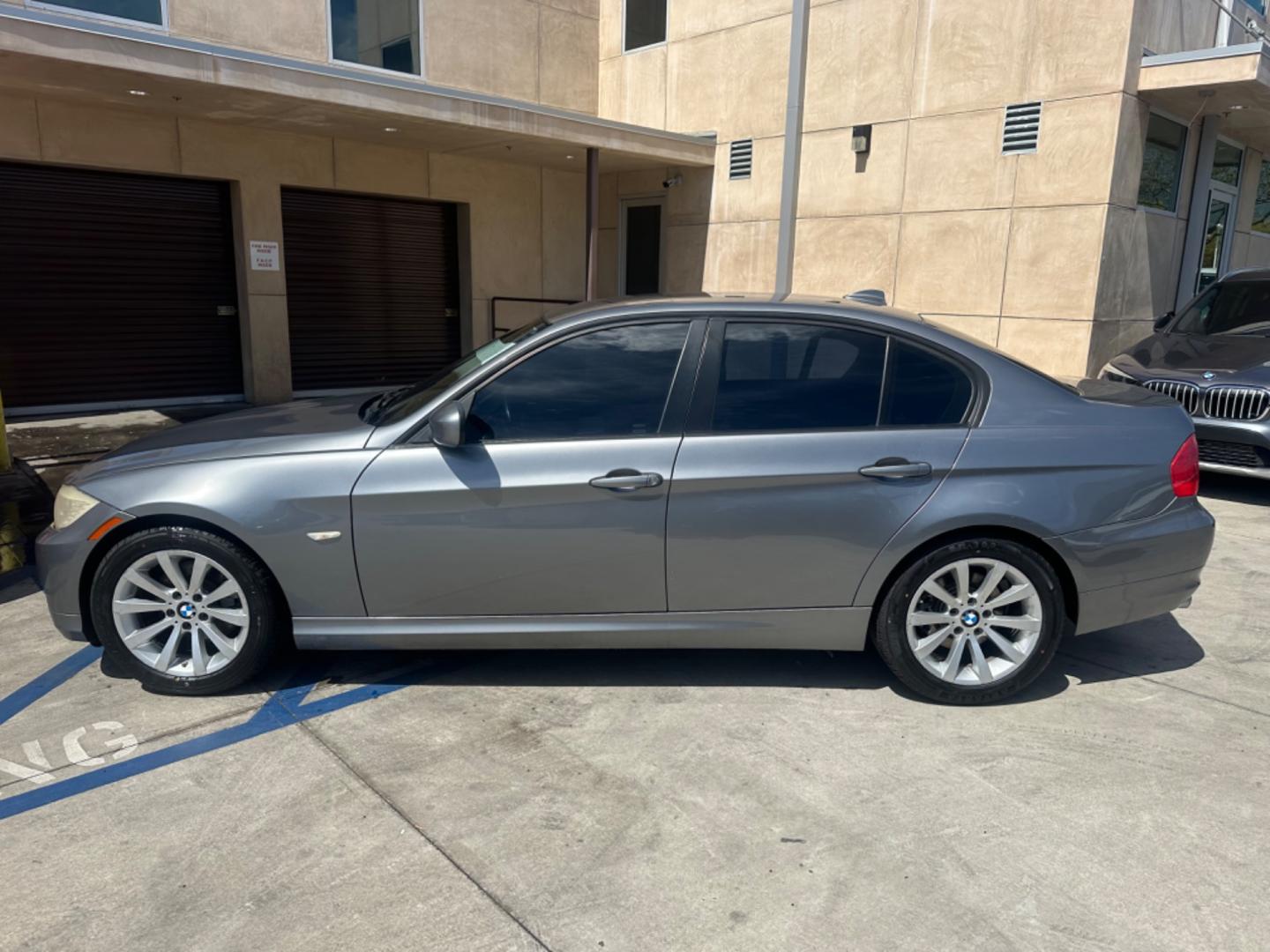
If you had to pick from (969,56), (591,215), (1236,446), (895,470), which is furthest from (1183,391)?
(591,215)

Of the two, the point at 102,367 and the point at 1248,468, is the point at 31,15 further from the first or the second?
the point at 1248,468

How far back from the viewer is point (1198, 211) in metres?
11.3

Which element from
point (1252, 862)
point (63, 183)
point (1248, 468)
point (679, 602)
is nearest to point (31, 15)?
point (63, 183)

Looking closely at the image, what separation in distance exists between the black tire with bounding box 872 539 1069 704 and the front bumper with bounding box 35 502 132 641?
313cm

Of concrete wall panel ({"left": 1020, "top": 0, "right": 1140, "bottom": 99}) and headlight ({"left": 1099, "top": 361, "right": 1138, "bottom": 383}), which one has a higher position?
concrete wall panel ({"left": 1020, "top": 0, "right": 1140, "bottom": 99})

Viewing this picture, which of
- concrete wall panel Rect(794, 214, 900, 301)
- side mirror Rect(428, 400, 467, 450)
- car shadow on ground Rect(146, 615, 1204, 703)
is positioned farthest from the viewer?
concrete wall panel Rect(794, 214, 900, 301)

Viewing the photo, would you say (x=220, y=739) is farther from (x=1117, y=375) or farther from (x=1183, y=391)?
(x=1117, y=375)

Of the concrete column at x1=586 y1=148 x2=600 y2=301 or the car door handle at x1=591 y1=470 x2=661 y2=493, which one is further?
the concrete column at x1=586 y1=148 x2=600 y2=301

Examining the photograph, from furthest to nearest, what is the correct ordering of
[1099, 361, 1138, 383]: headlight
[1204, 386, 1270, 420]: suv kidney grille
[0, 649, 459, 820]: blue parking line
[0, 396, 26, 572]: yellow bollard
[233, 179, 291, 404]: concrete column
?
[233, 179, 291, 404]: concrete column
[1099, 361, 1138, 383]: headlight
[1204, 386, 1270, 420]: suv kidney grille
[0, 396, 26, 572]: yellow bollard
[0, 649, 459, 820]: blue parking line

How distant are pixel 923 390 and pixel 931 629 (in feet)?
3.31

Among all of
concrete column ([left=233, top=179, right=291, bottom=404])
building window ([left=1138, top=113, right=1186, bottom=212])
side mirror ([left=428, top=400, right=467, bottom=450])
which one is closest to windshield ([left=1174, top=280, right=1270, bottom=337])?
building window ([left=1138, top=113, right=1186, bottom=212])

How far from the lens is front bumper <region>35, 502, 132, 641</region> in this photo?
370 centimetres

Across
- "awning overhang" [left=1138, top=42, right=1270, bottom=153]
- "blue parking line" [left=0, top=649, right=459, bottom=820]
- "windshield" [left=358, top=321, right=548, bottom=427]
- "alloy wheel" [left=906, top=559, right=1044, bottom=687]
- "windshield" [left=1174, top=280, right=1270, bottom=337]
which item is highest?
"awning overhang" [left=1138, top=42, right=1270, bottom=153]

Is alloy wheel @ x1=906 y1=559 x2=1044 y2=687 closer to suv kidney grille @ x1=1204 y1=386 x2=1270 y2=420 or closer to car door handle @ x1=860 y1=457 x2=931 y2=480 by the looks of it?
car door handle @ x1=860 y1=457 x2=931 y2=480
